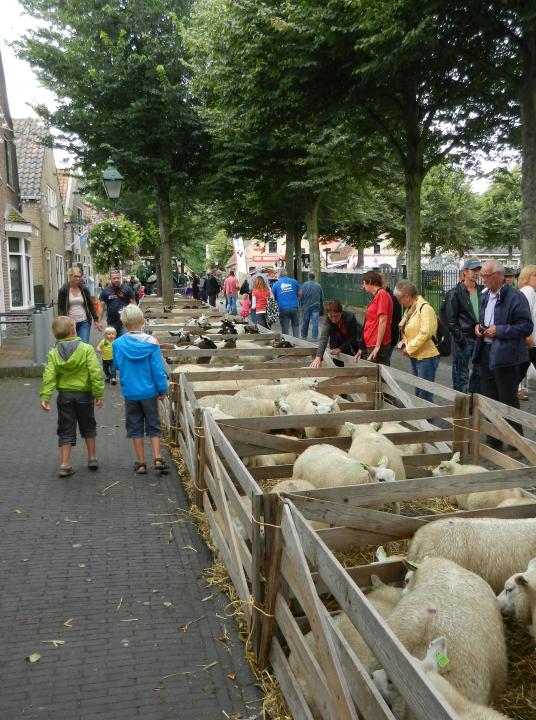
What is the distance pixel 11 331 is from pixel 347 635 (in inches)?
768

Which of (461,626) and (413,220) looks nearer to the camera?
(461,626)

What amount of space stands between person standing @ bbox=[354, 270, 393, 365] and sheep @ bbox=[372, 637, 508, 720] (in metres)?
6.05

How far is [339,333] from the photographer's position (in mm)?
9242

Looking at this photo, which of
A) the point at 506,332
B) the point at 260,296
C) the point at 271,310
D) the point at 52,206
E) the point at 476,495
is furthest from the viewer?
the point at 52,206

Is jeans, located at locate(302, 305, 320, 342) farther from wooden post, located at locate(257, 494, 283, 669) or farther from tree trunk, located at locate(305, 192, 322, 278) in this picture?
wooden post, located at locate(257, 494, 283, 669)

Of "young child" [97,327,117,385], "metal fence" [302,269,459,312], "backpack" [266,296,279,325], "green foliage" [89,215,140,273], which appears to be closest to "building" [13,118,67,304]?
"green foliage" [89,215,140,273]

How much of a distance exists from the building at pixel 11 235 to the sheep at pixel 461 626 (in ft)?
57.7

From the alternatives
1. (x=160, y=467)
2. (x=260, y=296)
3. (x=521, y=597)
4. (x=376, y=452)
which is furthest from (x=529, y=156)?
(x=521, y=597)

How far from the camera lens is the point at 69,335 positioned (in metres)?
7.13

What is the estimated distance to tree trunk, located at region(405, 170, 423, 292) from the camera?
15.4 meters

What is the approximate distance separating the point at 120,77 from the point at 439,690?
1935cm

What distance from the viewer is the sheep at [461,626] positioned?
2.90 metres

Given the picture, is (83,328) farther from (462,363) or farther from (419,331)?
(462,363)

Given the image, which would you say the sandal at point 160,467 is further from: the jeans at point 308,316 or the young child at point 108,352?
the jeans at point 308,316
